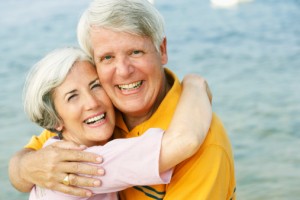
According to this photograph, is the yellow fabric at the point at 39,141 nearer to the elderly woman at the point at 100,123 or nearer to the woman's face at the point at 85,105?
the elderly woman at the point at 100,123

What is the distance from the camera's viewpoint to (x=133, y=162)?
2.23 m

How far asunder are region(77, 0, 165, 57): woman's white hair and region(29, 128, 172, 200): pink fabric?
1.42 ft

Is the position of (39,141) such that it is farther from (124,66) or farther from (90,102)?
(124,66)

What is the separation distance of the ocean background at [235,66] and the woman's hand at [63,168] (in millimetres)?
3098

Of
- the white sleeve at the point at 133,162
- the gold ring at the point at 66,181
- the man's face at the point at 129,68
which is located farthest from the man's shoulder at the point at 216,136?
the gold ring at the point at 66,181

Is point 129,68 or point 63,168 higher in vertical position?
point 129,68

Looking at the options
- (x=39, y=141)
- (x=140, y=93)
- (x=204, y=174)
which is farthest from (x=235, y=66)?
(x=204, y=174)

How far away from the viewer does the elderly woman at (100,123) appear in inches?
87.6

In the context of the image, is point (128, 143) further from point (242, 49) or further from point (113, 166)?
point (242, 49)

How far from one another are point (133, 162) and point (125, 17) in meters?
0.58

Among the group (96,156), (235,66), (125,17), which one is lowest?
(235,66)

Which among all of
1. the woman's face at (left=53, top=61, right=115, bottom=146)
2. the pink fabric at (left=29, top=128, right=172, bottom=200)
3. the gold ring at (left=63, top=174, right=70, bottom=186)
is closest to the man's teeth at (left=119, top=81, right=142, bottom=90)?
the woman's face at (left=53, top=61, right=115, bottom=146)

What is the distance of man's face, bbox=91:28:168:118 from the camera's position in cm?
245

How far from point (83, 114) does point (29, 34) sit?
924 centimetres
